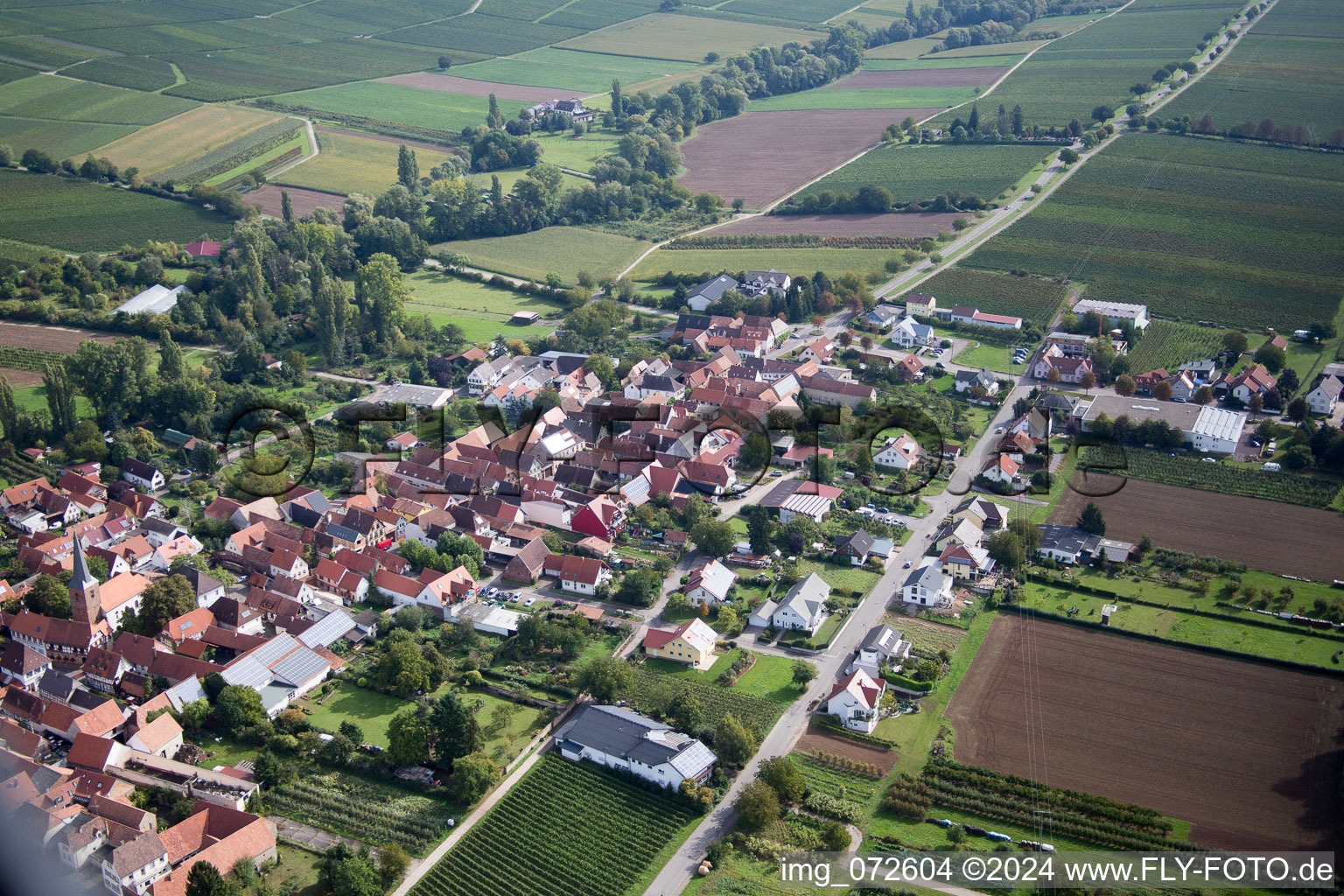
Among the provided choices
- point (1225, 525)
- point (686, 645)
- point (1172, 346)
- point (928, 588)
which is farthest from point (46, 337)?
point (1172, 346)

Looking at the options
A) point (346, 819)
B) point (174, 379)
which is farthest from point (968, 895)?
point (174, 379)

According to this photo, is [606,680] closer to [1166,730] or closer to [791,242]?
[1166,730]

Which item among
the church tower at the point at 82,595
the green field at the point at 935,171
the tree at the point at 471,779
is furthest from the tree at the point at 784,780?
the green field at the point at 935,171

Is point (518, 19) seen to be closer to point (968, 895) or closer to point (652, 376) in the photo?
point (652, 376)

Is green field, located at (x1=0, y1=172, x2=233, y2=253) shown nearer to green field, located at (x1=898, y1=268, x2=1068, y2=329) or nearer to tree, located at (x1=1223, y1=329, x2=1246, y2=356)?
green field, located at (x1=898, y1=268, x2=1068, y2=329)

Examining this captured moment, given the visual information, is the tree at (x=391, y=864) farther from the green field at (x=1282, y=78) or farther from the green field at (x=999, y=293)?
the green field at (x=1282, y=78)
